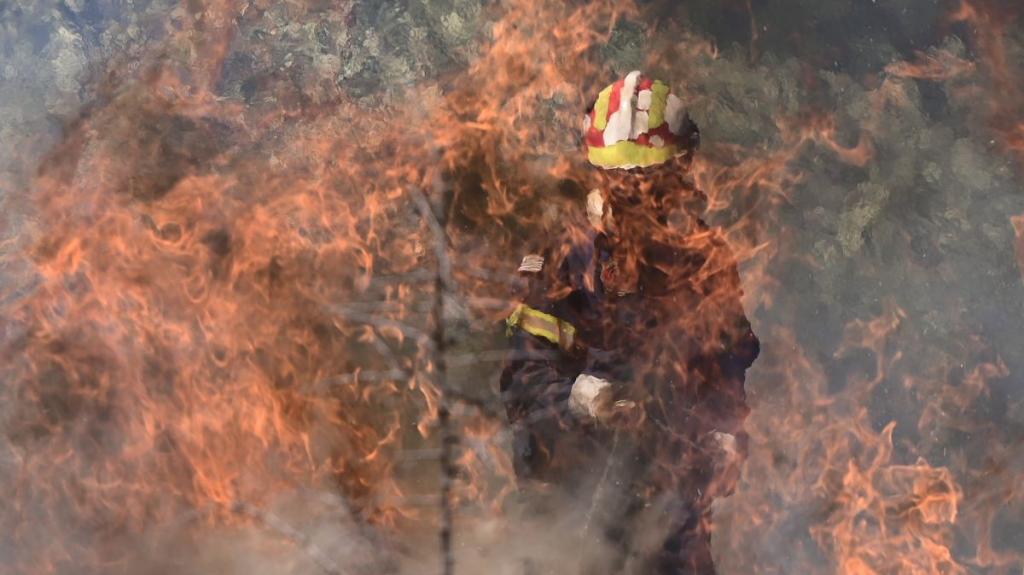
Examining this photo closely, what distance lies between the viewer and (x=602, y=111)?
445cm

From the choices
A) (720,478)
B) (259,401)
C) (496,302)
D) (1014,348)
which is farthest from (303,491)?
(1014,348)

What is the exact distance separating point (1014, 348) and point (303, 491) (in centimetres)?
484

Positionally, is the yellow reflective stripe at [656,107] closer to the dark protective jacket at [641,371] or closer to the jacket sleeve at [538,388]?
the dark protective jacket at [641,371]

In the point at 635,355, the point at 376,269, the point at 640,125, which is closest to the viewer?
the point at 640,125

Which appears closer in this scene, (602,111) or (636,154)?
(636,154)

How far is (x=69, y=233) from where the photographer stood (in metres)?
5.40

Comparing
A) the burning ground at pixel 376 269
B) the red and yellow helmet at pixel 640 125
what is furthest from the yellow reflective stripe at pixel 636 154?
the burning ground at pixel 376 269

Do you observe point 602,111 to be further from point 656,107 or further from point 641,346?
point 641,346

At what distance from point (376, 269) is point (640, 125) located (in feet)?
7.70

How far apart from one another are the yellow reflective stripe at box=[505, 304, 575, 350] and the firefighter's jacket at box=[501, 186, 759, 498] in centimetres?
1

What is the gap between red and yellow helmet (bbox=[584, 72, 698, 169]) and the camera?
4320 millimetres

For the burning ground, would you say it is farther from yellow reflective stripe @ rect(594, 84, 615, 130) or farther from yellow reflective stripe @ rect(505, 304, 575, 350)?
yellow reflective stripe @ rect(594, 84, 615, 130)

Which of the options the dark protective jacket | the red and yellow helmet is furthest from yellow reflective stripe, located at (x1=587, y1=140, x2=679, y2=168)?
the dark protective jacket

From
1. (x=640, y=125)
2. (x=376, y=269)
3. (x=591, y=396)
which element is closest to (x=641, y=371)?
(x=591, y=396)
